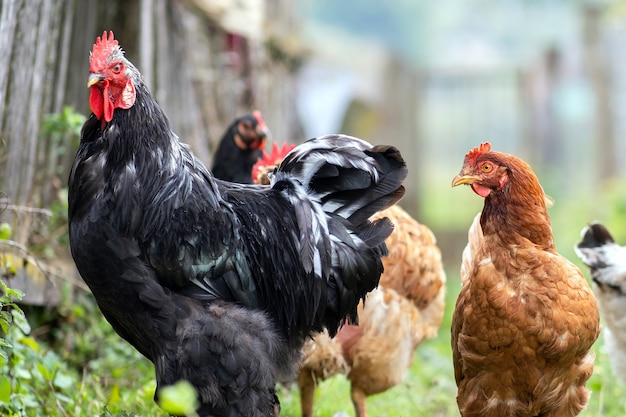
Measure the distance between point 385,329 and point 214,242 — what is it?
157cm

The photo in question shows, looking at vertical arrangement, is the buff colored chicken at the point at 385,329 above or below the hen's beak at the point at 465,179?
below

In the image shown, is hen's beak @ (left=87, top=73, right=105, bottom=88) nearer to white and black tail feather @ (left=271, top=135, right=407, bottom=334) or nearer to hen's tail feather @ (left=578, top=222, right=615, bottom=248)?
white and black tail feather @ (left=271, top=135, right=407, bottom=334)

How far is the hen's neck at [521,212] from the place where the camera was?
4004 mm

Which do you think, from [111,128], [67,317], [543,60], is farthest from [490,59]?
[111,128]

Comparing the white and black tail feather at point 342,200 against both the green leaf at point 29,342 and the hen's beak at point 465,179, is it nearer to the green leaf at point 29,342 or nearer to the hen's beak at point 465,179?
the hen's beak at point 465,179

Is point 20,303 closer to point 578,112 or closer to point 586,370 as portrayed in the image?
point 586,370

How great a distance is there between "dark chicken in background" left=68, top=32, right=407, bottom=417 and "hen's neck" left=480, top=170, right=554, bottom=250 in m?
0.51

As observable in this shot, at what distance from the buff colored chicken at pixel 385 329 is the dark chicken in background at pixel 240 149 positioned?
0.79 m

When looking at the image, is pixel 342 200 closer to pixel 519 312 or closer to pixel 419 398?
pixel 519 312

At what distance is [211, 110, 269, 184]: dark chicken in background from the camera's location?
19.7ft

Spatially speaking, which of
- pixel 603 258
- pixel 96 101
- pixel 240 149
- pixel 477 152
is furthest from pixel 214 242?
pixel 603 258

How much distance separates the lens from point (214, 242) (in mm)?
3801

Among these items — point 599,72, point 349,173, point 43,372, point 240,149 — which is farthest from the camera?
point 599,72

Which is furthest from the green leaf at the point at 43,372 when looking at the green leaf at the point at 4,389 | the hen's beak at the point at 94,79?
the hen's beak at the point at 94,79
